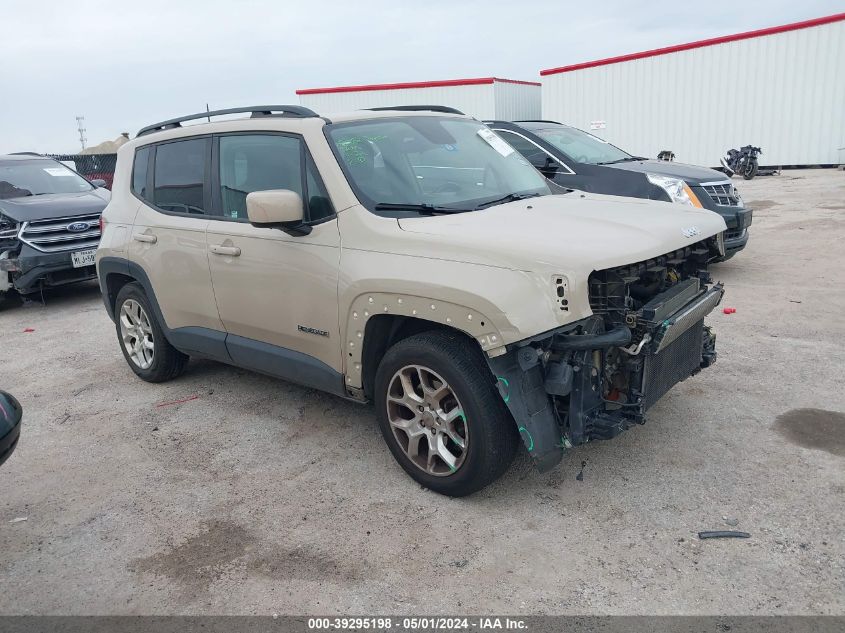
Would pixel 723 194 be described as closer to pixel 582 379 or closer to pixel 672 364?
pixel 672 364

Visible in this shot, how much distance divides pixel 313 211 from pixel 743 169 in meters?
18.5

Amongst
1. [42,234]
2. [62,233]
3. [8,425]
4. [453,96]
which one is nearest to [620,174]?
[8,425]

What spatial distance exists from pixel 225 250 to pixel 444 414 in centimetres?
188

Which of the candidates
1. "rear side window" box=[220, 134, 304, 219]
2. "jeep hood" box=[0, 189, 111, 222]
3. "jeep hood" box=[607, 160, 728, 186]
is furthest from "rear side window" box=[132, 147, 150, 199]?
"jeep hood" box=[607, 160, 728, 186]

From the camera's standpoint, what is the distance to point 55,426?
4887 millimetres

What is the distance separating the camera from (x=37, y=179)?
380 inches

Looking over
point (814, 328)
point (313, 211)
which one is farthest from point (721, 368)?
point (313, 211)

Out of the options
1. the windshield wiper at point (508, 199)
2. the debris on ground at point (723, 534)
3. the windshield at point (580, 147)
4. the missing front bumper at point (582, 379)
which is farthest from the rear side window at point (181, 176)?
the windshield at point (580, 147)

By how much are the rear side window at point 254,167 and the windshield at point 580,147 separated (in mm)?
4884

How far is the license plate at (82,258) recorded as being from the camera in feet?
28.2

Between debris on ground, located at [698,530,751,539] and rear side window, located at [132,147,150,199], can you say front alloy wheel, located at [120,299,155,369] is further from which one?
debris on ground, located at [698,530,751,539]

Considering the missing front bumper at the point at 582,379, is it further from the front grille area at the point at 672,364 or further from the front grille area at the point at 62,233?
the front grille area at the point at 62,233

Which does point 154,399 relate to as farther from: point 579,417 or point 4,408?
point 579,417

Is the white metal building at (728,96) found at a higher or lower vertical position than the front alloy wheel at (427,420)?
higher
